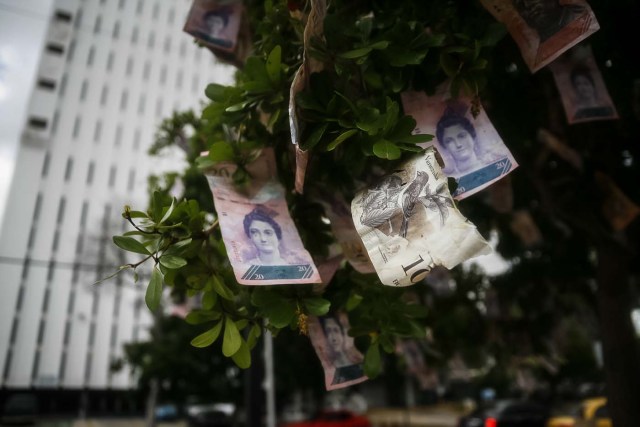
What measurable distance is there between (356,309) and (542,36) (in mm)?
1641

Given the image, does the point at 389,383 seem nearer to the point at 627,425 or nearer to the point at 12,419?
the point at 12,419

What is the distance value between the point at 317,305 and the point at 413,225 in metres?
0.55

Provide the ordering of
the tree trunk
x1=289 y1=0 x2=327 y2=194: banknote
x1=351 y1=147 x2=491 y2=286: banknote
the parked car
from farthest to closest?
the parked car
the tree trunk
x1=289 y1=0 x2=327 y2=194: banknote
x1=351 y1=147 x2=491 y2=286: banknote

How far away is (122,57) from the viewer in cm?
3444

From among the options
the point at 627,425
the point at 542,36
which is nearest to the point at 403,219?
the point at 542,36

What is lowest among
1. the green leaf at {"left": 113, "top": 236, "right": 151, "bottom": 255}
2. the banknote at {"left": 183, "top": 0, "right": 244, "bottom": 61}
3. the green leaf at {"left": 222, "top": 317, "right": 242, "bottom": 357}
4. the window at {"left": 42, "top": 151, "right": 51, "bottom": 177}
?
the green leaf at {"left": 222, "top": 317, "right": 242, "bottom": 357}

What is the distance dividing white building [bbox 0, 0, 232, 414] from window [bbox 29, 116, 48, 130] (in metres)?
0.10

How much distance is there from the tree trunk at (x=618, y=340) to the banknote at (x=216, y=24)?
3.56 m

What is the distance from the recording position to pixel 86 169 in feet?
87.7

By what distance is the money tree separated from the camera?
1758 mm

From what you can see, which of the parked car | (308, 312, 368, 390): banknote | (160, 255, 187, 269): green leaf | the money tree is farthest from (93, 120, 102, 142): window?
(160, 255, 187, 269): green leaf

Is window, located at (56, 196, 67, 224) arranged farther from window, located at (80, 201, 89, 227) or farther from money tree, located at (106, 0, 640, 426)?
money tree, located at (106, 0, 640, 426)

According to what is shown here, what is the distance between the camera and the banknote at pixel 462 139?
69.9 inches

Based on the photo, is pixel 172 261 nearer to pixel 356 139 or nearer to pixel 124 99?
pixel 356 139
